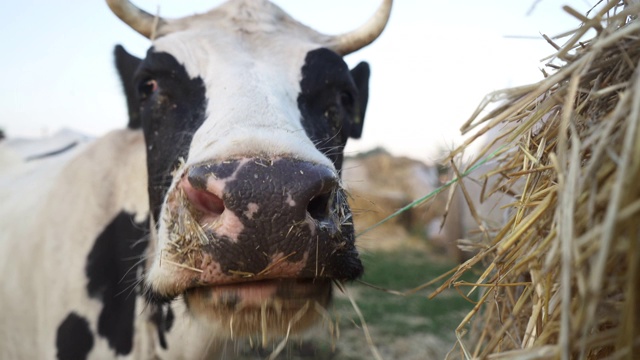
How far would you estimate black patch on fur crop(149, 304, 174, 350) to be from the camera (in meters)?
2.48

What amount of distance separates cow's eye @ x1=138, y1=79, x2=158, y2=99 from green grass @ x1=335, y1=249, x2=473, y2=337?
6.49 feet

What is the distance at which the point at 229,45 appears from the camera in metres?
2.51

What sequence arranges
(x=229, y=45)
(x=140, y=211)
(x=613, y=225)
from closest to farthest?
(x=613, y=225)
(x=229, y=45)
(x=140, y=211)

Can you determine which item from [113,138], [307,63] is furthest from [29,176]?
[307,63]

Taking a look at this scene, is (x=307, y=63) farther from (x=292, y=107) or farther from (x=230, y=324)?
(x=230, y=324)

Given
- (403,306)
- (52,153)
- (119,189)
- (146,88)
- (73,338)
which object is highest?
(146,88)

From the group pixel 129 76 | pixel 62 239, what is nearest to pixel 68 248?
pixel 62 239

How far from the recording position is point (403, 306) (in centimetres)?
612

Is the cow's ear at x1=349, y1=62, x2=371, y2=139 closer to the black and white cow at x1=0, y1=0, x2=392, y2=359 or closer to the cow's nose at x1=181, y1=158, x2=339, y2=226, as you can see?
the black and white cow at x1=0, y1=0, x2=392, y2=359

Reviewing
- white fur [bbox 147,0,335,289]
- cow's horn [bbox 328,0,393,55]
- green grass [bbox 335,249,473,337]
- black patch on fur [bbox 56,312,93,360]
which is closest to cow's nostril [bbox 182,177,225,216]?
white fur [bbox 147,0,335,289]

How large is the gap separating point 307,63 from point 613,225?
195 centimetres

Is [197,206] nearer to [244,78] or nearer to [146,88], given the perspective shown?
[244,78]

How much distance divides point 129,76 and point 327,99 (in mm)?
1337

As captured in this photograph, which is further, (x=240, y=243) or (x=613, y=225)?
(x=240, y=243)
